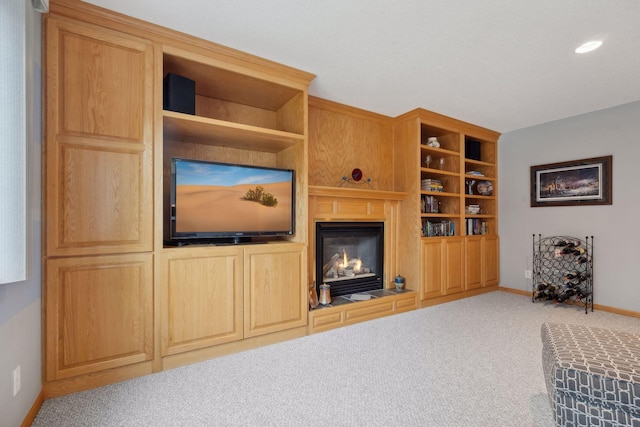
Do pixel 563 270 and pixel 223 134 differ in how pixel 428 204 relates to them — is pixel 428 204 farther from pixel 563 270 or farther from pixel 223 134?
pixel 223 134

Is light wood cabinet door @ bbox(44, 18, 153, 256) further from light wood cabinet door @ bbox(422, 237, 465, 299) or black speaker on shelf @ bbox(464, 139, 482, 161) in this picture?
black speaker on shelf @ bbox(464, 139, 482, 161)

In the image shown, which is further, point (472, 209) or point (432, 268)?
point (472, 209)

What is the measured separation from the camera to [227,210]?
246 cm

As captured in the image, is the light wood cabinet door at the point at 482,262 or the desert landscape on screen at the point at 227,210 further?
the light wood cabinet door at the point at 482,262

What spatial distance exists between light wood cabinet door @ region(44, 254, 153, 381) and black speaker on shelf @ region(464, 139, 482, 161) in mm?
4225

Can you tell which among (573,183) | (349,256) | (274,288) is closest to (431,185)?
(349,256)

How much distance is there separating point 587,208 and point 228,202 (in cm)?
420

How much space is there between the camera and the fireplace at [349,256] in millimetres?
3354

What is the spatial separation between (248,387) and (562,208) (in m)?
4.26

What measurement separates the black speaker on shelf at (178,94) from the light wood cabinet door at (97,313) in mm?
1098

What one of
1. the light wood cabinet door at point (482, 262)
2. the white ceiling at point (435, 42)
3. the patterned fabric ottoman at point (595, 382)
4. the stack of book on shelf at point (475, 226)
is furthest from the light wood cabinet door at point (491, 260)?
the patterned fabric ottoman at point (595, 382)

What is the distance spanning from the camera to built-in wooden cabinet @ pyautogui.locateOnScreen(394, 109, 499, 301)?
3.65 metres

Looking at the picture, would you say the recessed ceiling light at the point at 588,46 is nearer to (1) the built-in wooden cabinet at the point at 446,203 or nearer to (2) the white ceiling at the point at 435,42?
(2) the white ceiling at the point at 435,42

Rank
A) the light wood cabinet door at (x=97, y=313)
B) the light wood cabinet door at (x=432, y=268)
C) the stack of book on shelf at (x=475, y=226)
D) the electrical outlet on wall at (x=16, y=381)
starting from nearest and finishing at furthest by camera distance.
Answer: the electrical outlet on wall at (x=16, y=381)
the light wood cabinet door at (x=97, y=313)
the light wood cabinet door at (x=432, y=268)
the stack of book on shelf at (x=475, y=226)
